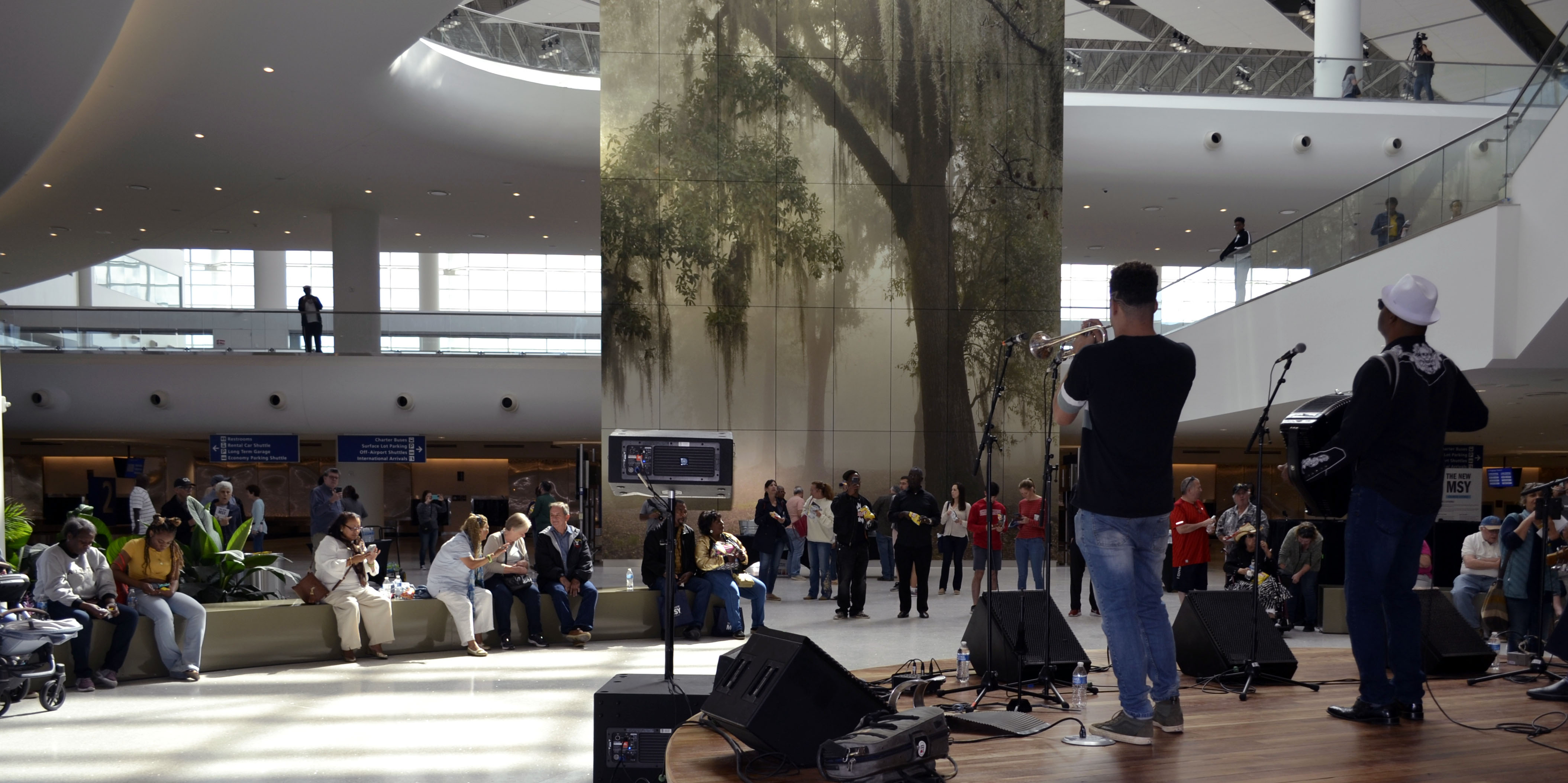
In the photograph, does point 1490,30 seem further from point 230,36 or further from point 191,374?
point 191,374

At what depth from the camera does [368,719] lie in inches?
267

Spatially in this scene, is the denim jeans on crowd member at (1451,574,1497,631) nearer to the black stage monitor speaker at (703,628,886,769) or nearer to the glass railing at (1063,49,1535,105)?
Result: the black stage monitor speaker at (703,628,886,769)

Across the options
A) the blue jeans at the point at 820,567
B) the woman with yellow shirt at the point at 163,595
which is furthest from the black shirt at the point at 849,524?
the woman with yellow shirt at the point at 163,595

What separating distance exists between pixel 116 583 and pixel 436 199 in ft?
45.8

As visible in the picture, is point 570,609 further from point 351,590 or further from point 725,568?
point 351,590

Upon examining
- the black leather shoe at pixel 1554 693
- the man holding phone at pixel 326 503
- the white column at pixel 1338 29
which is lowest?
the man holding phone at pixel 326 503

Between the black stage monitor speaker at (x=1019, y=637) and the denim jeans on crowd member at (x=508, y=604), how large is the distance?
5667 millimetres

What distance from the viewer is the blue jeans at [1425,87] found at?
61.0 ft

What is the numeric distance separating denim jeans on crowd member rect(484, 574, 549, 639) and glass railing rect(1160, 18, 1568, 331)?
904 centimetres

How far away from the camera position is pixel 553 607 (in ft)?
32.8

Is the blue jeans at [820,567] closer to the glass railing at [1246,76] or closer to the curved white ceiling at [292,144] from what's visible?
the curved white ceiling at [292,144]

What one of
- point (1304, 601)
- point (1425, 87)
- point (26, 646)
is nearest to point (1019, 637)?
point (26, 646)

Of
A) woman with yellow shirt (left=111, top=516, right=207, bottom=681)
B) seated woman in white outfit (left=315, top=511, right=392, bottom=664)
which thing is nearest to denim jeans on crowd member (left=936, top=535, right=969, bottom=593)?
seated woman in white outfit (left=315, top=511, right=392, bottom=664)

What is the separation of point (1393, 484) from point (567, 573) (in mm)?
7627
